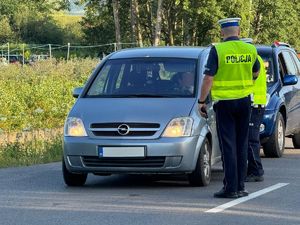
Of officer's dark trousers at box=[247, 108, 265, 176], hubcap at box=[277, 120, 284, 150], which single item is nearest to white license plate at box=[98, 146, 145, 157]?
officer's dark trousers at box=[247, 108, 265, 176]

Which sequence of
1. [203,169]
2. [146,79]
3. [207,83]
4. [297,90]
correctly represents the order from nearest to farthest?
[207,83]
[203,169]
[146,79]
[297,90]

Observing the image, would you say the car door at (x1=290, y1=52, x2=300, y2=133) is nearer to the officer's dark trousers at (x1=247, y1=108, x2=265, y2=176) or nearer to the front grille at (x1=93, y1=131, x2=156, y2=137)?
the officer's dark trousers at (x1=247, y1=108, x2=265, y2=176)

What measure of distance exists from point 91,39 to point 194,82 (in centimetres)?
6191

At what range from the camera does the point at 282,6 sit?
6506cm

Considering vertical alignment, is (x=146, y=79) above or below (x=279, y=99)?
above

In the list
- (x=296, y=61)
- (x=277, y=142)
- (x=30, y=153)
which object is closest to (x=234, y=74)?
(x=277, y=142)

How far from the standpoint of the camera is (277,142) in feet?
48.7

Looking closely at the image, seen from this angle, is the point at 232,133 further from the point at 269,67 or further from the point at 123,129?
the point at 269,67

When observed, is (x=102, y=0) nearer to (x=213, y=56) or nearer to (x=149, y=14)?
(x=149, y=14)

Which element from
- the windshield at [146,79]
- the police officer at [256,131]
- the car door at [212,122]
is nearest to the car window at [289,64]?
the police officer at [256,131]

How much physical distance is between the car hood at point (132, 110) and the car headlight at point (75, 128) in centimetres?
6

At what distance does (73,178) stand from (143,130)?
1.26m

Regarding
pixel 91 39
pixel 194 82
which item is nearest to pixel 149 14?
pixel 91 39

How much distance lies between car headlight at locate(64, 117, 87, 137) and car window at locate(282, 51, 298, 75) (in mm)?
5896
